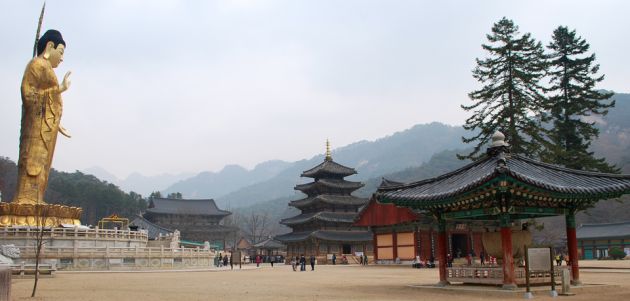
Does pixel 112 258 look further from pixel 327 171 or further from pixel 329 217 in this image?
pixel 327 171

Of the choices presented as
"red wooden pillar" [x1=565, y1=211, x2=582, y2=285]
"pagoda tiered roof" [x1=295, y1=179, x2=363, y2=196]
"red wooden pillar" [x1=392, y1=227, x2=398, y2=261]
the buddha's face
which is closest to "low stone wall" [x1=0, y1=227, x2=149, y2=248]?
the buddha's face

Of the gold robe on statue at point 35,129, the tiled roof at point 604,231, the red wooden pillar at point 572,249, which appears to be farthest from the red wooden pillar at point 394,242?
the tiled roof at point 604,231

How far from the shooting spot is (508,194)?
1523 cm

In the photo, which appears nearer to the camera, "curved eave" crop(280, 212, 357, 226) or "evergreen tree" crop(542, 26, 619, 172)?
"evergreen tree" crop(542, 26, 619, 172)

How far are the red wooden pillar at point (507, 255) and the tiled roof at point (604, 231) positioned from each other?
4733 cm

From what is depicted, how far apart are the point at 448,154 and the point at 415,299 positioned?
500 feet

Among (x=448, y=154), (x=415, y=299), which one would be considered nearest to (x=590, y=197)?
(x=415, y=299)

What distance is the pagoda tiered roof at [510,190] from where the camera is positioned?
47.8 ft

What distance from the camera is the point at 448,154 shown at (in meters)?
161

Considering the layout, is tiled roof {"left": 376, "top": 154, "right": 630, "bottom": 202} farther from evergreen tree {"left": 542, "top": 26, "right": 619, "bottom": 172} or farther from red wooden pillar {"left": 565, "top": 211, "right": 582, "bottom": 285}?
evergreen tree {"left": 542, "top": 26, "right": 619, "bottom": 172}

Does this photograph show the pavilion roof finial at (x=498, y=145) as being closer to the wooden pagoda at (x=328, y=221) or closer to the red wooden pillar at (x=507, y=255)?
the red wooden pillar at (x=507, y=255)

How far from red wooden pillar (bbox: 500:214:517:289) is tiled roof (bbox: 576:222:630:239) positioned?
155 feet

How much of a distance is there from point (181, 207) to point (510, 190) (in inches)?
3247

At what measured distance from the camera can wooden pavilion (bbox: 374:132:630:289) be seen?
578 inches
